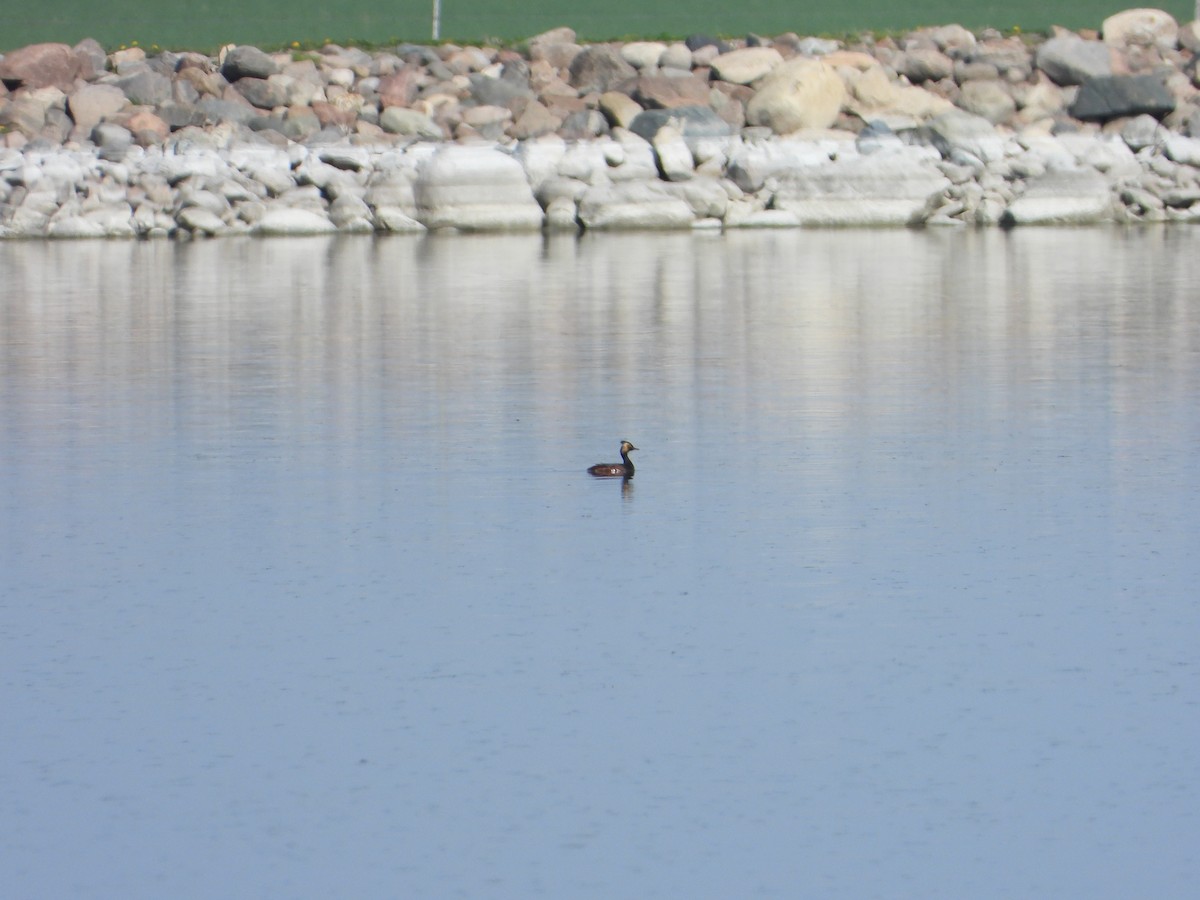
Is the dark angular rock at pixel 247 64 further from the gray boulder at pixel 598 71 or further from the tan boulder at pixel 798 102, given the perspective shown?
the tan boulder at pixel 798 102

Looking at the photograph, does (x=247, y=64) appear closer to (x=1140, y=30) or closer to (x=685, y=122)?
(x=685, y=122)

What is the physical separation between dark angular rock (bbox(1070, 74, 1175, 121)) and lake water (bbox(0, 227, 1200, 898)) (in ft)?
69.2

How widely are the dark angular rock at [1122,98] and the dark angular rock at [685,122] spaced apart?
6.25 m

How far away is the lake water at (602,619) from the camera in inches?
217

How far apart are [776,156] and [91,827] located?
92.6 feet

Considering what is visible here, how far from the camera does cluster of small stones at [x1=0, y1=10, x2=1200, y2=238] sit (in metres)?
32.3

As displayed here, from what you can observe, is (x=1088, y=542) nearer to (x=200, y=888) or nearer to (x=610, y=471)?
(x=610, y=471)

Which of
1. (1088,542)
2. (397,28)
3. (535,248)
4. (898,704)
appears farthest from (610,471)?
(397,28)

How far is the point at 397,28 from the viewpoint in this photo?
41969 mm

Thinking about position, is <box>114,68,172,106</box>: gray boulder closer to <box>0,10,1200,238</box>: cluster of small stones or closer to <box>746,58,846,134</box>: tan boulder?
<box>0,10,1200,238</box>: cluster of small stones

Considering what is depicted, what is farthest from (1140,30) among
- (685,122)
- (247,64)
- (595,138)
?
(247,64)

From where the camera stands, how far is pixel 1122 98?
36062mm

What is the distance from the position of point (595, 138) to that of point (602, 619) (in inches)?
1077

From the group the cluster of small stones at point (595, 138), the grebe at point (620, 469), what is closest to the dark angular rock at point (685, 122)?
the cluster of small stones at point (595, 138)
